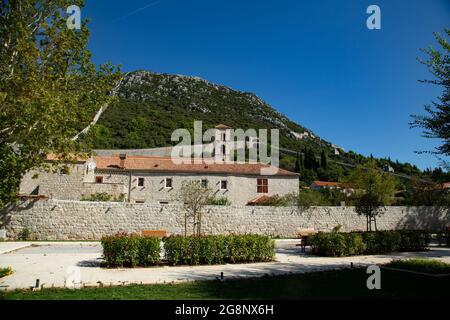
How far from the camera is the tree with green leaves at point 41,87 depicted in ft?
26.9

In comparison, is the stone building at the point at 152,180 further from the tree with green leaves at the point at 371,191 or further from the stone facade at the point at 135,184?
the tree with green leaves at the point at 371,191

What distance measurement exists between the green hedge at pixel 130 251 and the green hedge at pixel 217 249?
0.56 m

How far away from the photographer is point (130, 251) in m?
11.7

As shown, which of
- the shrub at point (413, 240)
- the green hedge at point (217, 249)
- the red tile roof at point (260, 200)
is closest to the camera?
the green hedge at point (217, 249)

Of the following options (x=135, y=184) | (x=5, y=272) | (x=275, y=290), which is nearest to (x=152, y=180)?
(x=135, y=184)

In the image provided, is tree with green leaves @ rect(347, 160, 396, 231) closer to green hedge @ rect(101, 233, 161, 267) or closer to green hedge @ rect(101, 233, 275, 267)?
green hedge @ rect(101, 233, 275, 267)

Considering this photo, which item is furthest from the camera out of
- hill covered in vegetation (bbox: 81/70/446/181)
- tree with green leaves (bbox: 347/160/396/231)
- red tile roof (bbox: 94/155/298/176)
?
hill covered in vegetation (bbox: 81/70/446/181)

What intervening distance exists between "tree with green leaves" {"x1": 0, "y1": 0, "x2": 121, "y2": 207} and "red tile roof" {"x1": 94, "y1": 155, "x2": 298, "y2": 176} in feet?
83.9

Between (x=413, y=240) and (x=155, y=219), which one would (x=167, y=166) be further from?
(x=413, y=240)

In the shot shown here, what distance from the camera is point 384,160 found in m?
102

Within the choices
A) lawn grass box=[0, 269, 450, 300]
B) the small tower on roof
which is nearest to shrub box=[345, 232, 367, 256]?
lawn grass box=[0, 269, 450, 300]

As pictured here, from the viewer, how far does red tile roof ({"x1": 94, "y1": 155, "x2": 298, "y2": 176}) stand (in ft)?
117

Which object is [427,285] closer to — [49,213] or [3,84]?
[3,84]

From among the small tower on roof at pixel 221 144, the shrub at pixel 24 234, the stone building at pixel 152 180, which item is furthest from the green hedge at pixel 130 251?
the small tower on roof at pixel 221 144
